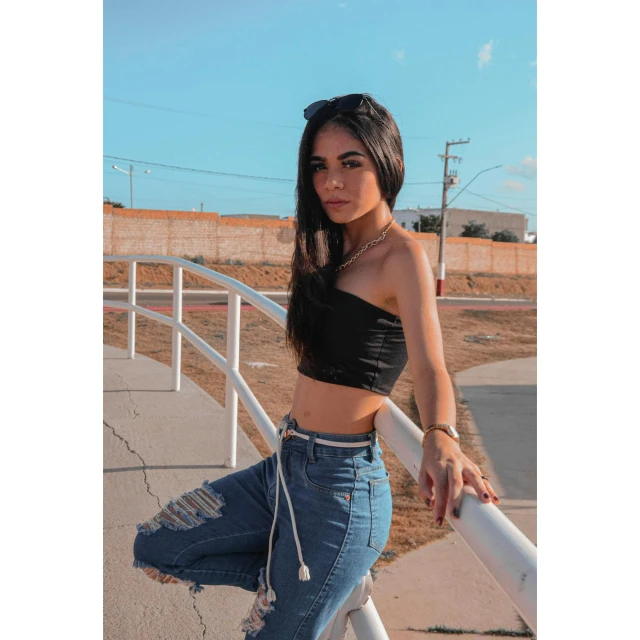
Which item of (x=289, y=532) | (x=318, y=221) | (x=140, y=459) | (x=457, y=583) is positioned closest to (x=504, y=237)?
(x=457, y=583)

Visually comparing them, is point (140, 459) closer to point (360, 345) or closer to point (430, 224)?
point (360, 345)

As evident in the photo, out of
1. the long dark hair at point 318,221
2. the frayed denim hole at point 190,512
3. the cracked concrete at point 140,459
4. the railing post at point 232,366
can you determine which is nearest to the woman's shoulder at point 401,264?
the long dark hair at point 318,221

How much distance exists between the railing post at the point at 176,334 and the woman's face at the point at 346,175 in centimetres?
222

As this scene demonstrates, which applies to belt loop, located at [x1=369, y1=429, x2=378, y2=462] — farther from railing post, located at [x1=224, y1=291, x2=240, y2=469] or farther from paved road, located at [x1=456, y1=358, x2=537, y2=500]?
paved road, located at [x1=456, y1=358, x2=537, y2=500]

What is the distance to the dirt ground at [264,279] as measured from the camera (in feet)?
79.9

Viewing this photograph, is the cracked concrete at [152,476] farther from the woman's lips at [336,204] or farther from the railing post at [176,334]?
the woman's lips at [336,204]

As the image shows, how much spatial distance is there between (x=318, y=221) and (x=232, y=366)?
1.28 m

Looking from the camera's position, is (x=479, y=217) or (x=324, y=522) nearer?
(x=324, y=522)

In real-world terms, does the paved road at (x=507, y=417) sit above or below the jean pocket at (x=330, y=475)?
below

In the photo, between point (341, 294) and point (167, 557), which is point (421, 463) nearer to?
point (341, 294)
